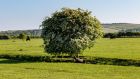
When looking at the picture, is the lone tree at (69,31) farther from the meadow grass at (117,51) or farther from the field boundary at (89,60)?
the meadow grass at (117,51)

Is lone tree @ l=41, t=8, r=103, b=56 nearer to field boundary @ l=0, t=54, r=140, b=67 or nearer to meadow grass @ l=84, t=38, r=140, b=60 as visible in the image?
field boundary @ l=0, t=54, r=140, b=67

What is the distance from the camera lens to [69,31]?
219ft

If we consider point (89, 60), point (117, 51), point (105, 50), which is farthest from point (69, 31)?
point (105, 50)

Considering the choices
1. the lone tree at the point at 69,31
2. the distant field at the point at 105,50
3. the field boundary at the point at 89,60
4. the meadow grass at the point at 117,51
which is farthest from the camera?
the distant field at the point at 105,50

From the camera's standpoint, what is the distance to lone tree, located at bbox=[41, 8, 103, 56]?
66.3 m

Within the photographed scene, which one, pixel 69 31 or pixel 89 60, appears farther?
pixel 69 31

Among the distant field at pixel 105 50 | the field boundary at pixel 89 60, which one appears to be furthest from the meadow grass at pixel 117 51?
the field boundary at pixel 89 60

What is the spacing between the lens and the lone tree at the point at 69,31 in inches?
2611

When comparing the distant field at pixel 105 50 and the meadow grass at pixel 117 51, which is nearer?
the meadow grass at pixel 117 51

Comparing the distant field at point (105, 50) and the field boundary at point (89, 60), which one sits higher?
the distant field at point (105, 50)

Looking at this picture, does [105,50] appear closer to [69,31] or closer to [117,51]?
[117,51]

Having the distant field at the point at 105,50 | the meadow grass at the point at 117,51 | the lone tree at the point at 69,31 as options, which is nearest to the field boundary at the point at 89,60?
the lone tree at the point at 69,31

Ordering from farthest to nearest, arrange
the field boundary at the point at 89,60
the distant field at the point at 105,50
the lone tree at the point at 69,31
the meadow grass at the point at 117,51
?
the distant field at the point at 105,50
the meadow grass at the point at 117,51
the lone tree at the point at 69,31
the field boundary at the point at 89,60

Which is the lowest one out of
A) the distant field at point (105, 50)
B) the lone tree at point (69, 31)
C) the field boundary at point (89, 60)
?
the field boundary at point (89, 60)
